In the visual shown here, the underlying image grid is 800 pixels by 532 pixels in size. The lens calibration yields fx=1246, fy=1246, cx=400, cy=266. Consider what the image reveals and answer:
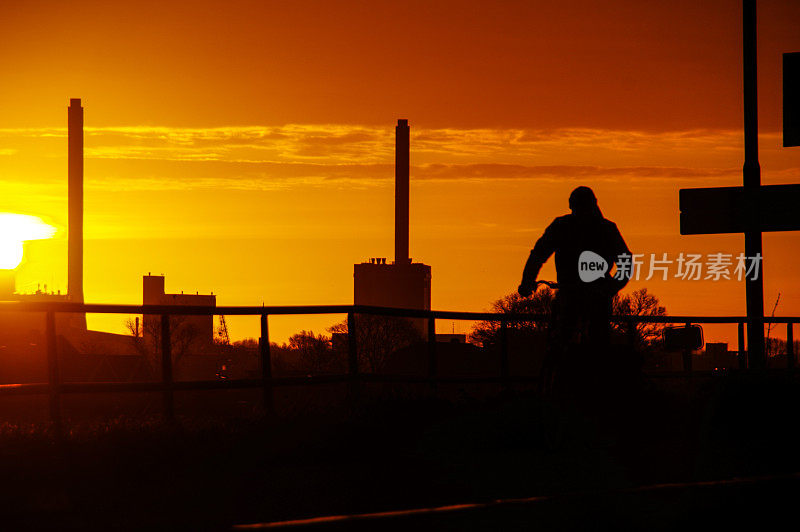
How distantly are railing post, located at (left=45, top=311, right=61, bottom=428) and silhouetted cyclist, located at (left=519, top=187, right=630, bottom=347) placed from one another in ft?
13.5

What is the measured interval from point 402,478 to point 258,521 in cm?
158

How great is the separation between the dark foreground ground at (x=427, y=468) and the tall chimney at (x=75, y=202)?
3199 inches

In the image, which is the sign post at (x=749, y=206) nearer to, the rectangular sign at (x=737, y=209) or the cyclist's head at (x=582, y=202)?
the rectangular sign at (x=737, y=209)

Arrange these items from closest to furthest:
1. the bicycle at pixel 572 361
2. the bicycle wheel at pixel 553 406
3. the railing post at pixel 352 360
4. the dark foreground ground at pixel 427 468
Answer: the dark foreground ground at pixel 427 468
the bicycle wheel at pixel 553 406
the bicycle at pixel 572 361
the railing post at pixel 352 360

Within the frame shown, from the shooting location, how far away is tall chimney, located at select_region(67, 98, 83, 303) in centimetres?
9012

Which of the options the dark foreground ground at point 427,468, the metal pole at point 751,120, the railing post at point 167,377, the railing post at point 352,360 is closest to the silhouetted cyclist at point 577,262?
the dark foreground ground at point 427,468

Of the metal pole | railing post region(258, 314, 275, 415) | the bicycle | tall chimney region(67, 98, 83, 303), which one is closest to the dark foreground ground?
the bicycle

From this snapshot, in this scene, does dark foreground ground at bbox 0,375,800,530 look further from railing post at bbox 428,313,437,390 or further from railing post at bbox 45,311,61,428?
railing post at bbox 428,313,437,390

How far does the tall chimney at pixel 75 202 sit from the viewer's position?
90125 mm

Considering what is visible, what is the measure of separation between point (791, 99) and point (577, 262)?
3.93m

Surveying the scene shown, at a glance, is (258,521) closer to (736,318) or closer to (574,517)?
(574,517)

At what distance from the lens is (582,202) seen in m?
11.0

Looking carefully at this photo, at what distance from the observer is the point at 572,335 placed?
1109 centimetres

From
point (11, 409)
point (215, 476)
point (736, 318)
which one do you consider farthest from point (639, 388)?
point (11, 409)
